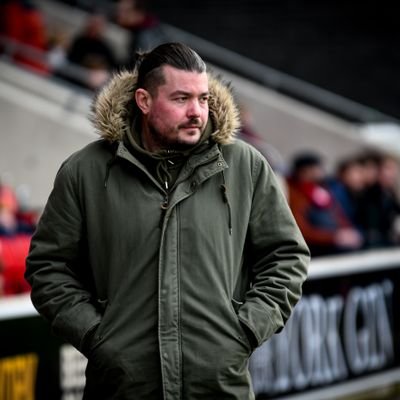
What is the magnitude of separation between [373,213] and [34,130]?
3.64 metres

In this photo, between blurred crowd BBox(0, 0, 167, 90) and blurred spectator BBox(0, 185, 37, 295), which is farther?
blurred crowd BBox(0, 0, 167, 90)

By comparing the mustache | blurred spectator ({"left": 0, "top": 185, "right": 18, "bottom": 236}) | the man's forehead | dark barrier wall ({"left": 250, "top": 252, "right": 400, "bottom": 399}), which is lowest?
dark barrier wall ({"left": 250, "top": 252, "right": 400, "bottom": 399})

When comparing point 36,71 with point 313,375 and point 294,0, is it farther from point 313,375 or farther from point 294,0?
point 294,0

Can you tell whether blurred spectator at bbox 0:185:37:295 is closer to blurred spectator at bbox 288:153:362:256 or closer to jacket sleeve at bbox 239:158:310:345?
blurred spectator at bbox 288:153:362:256

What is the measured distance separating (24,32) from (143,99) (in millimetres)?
8632

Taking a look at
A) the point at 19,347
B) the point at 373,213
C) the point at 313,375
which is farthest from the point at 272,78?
the point at 19,347

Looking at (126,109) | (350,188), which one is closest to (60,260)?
(126,109)

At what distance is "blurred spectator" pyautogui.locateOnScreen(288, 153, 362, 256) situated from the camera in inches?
405

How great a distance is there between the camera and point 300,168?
412 inches

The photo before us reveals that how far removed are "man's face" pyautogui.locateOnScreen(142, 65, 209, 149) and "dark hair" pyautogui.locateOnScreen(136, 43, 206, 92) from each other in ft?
0.06

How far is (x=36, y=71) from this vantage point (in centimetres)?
1234

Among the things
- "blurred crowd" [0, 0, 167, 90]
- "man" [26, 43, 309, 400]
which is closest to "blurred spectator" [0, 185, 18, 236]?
"blurred crowd" [0, 0, 167, 90]

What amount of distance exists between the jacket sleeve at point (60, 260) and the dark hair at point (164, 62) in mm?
412

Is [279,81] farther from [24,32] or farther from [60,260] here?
[60,260]
